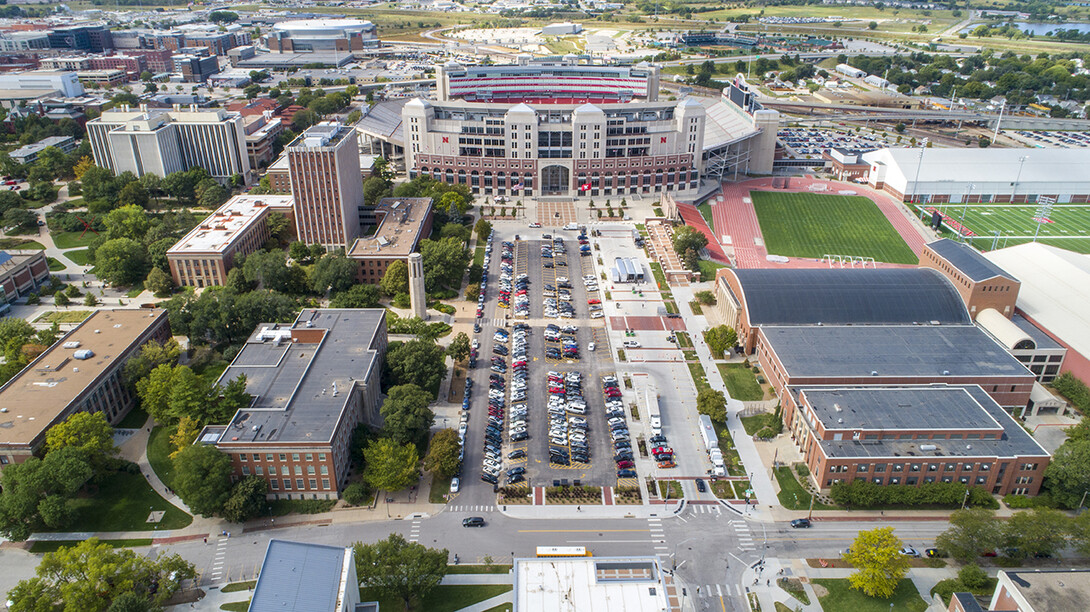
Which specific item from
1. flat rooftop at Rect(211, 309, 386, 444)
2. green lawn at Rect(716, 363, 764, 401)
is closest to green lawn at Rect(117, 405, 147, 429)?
flat rooftop at Rect(211, 309, 386, 444)

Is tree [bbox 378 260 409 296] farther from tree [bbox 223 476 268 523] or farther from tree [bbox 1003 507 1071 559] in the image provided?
tree [bbox 1003 507 1071 559]

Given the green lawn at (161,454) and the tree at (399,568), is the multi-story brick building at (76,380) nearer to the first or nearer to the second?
the green lawn at (161,454)

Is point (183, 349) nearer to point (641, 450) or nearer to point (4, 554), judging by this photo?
point (4, 554)

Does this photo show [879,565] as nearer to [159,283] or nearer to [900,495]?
[900,495]

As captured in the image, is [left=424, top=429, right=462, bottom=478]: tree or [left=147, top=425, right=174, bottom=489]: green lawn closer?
[left=424, top=429, right=462, bottom=478]: tree

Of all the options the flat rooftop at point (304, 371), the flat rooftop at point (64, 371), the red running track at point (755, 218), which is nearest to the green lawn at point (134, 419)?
the flat rooftop at point (64, 371)

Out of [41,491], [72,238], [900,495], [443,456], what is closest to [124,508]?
[41,491]

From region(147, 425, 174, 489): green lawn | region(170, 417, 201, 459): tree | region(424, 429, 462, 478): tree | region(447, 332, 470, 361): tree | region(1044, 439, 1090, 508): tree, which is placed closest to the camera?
region(1044, 439, 1090, 508): tree
